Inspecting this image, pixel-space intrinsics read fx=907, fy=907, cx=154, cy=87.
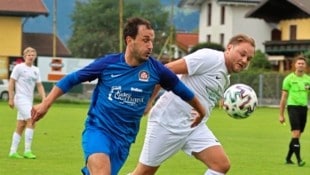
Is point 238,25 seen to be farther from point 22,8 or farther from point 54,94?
point 54,94

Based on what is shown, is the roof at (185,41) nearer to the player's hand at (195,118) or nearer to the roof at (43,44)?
the roof at (43,44)

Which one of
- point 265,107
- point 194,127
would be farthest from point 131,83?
point 265,107

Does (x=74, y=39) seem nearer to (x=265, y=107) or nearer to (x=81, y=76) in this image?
(x=265, y=107)

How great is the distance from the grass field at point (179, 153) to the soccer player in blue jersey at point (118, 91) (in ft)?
18.3

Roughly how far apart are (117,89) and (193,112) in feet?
5.72

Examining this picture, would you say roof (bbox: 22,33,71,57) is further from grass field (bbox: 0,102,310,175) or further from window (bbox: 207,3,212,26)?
grass field (bbox: 0,102,310,175)

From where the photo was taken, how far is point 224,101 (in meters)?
11.1

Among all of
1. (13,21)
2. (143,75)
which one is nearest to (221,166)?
(143,75)

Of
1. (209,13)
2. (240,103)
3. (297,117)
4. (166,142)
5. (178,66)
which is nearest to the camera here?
(178,66)

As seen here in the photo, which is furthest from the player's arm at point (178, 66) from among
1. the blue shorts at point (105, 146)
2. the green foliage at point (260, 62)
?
the green foliage at point (260, 62)

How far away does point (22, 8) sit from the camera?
70625mm

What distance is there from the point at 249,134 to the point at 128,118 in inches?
725

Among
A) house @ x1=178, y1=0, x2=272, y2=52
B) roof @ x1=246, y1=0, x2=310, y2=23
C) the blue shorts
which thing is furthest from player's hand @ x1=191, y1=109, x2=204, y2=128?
house @ x1=178, y1=0, x2=272, y2=52

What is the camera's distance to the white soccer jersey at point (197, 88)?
9.94m
